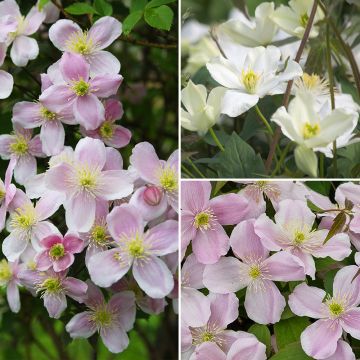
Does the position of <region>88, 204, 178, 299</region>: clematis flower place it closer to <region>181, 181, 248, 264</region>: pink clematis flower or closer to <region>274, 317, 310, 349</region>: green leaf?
<region>181, 181, 248, 264</region>: pink clematis flower

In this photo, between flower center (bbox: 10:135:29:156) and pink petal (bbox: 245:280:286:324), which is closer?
pink petal (bbox: 245:280:286:324)

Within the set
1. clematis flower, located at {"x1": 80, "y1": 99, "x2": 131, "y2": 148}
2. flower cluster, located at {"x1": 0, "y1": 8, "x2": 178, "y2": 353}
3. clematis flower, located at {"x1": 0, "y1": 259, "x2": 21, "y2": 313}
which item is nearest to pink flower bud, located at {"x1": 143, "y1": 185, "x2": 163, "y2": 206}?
flower cluster, located at {"x1": 0, "y1": 8, "x2": 178, "y2": 353}

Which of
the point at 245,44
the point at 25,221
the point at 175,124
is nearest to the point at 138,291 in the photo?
the point at 25,221

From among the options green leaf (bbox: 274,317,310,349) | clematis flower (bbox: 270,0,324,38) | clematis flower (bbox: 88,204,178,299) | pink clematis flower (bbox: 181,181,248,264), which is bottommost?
green leaf (bbox: 274,317,310,349)

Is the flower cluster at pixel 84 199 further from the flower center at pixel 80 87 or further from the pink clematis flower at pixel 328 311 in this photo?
the pink clematis flower at pixel 328 311

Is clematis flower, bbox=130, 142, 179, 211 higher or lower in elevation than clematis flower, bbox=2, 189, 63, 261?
higher

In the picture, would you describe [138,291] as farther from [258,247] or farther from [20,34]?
[20,34]

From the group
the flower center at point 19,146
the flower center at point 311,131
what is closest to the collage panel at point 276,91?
the flower center at point 311,131
